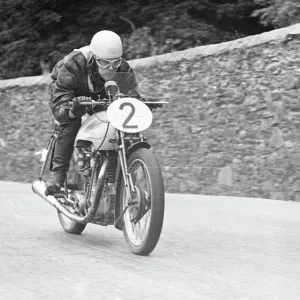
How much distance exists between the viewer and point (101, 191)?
22.2 ft

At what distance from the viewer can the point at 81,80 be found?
7195 mm

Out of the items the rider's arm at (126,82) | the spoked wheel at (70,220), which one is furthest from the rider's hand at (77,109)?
the spoked wheel at (70,220)

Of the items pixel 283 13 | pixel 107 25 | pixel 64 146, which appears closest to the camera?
pixel 64 146

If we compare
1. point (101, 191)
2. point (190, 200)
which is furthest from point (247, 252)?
point (190, 200)

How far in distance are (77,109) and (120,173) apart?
1.87 feet

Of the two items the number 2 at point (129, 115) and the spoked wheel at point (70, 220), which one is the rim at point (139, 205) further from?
the spoked wheel at point (70, 220)

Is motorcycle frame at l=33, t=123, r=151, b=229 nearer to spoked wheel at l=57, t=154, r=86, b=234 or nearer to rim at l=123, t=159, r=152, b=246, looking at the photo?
rim at l=123, t=159, r=152, b=246

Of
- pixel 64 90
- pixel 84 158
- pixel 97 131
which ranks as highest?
pixel 64 90

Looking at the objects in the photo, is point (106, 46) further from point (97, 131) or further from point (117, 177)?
point (117, 177)

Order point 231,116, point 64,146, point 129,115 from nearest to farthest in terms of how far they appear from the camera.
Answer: point 129,115 → point 64,146 → point 231,116

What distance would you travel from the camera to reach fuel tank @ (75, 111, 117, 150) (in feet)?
22.4

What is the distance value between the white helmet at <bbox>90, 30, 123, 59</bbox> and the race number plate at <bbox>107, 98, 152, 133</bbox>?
19.0 inches

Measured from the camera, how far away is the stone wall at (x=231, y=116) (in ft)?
35.4

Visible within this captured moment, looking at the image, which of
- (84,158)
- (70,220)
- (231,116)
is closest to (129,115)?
(84,158)
